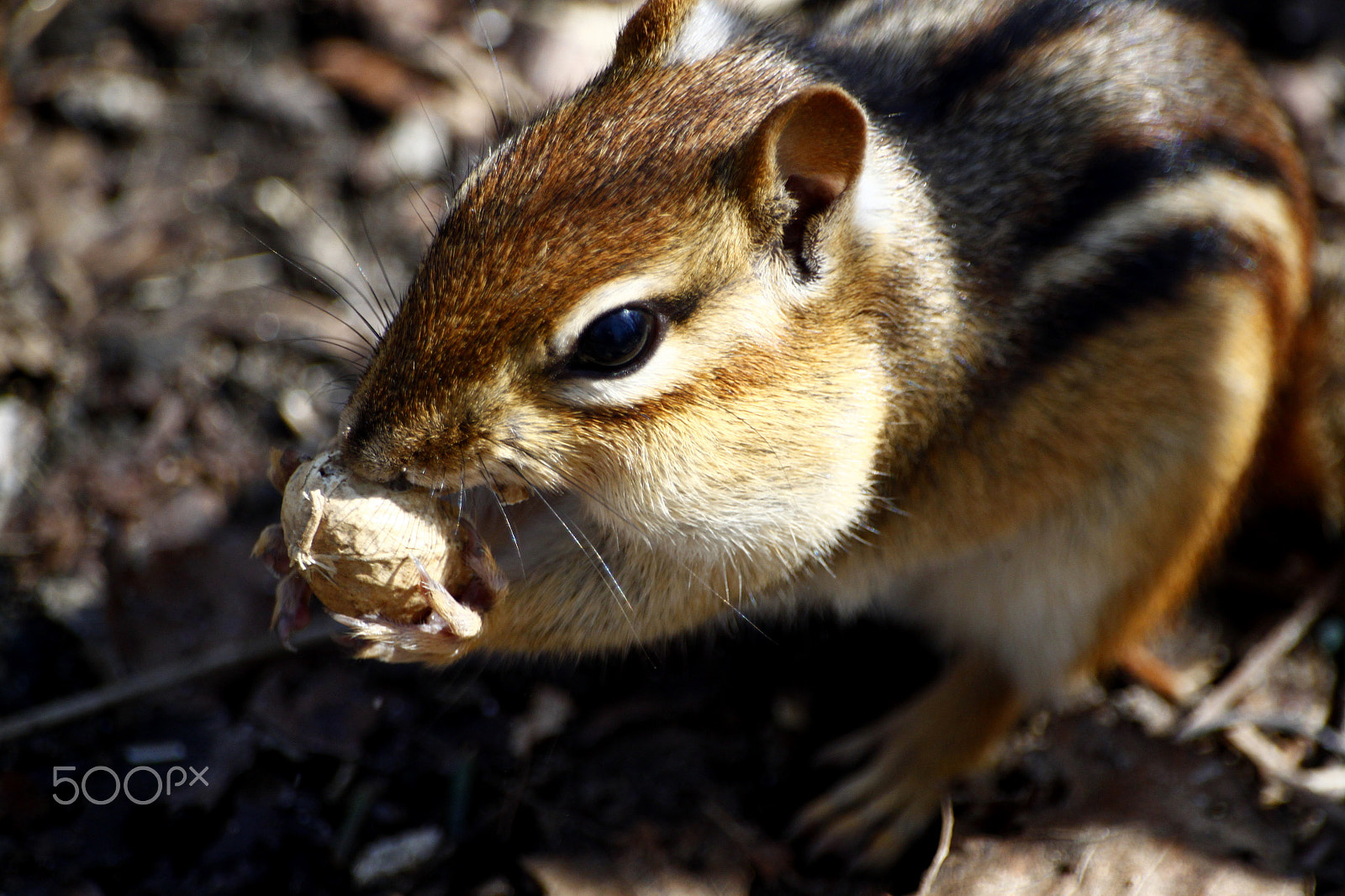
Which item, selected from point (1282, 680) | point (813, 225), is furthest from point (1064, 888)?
point (813, 225)

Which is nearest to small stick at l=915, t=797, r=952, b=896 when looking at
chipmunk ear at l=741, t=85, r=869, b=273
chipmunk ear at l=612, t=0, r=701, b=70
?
chipmunk ear at l=741, t=85, r=869, b=273

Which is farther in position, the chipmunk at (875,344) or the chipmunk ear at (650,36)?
the chipmunk ear at (650,36)

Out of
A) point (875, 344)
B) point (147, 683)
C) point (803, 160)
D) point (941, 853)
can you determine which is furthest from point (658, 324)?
point (147, 683)

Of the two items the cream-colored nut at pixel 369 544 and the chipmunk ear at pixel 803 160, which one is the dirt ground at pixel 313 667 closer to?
the cream-colored nut at pixel 369 544

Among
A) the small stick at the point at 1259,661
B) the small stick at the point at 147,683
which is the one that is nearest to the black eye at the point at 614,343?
the small stick at the point at 147,683

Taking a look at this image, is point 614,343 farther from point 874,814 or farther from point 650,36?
point 874,814

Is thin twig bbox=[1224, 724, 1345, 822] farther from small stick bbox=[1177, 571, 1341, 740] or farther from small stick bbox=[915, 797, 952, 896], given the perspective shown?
small stick bbox=[915, 797, 952, 896]

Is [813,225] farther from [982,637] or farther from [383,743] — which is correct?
[383,743]
